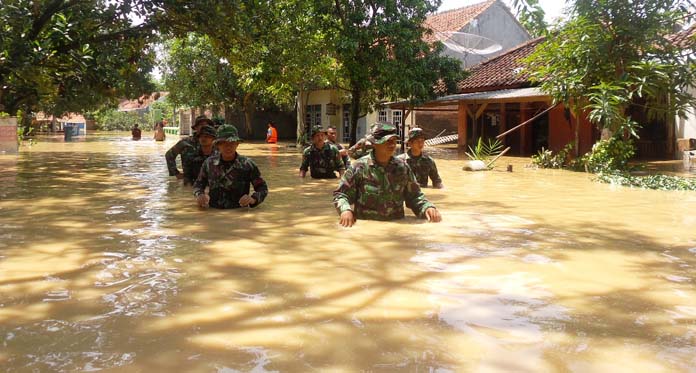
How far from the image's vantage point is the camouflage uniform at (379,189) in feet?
20.7

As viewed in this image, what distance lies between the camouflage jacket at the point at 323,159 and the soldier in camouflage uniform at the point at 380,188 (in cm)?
502

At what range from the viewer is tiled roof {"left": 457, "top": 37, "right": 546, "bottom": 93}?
21.4m

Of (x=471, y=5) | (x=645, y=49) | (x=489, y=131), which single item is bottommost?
(x=489, y=131)

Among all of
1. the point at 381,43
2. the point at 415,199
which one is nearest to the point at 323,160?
the point at 415,199

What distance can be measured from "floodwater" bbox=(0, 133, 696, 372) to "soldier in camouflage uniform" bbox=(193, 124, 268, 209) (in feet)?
0.74

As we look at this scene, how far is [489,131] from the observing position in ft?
79.7

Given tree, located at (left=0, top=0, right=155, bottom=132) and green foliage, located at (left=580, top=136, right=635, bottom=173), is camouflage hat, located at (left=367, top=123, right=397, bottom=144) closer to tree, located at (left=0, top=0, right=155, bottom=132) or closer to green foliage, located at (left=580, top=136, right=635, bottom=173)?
tree, located at (left=0, top=0, right=155, bottom=132)

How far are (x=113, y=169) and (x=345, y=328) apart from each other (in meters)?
13.2

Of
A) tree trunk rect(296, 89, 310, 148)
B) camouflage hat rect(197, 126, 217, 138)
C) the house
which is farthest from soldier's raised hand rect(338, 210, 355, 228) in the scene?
the house

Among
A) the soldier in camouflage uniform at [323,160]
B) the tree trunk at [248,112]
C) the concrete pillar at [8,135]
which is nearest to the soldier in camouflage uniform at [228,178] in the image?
the soldier in camouflage uniform at [323,160]

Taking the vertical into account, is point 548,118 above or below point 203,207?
above

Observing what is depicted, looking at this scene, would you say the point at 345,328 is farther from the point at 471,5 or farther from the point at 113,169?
the point at 471,5

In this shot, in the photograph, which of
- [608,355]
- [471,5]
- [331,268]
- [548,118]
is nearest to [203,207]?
[331,268]

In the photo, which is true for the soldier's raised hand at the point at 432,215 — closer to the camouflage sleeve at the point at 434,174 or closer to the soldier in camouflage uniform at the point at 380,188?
the soldier in camouflage uniform at the point at 380,188
